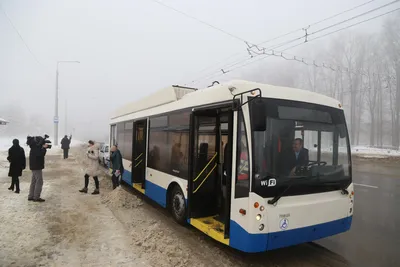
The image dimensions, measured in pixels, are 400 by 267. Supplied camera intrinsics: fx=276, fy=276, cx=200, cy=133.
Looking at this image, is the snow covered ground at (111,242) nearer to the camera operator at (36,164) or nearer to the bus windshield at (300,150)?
the camera operator at (36,164)

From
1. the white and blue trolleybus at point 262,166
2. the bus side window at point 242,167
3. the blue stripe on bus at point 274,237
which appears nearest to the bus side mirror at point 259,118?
the white and blue trolleybus at point 262,166

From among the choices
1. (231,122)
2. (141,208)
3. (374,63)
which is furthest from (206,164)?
(374,63)

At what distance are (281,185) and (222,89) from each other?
1887mm

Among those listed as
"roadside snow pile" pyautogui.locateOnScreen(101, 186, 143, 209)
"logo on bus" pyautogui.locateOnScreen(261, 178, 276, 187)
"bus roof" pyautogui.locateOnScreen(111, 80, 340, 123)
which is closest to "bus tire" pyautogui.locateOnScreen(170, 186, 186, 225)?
"roadside snow pile" pyautogui.locateOnScreen(101, 186, 143, 209)

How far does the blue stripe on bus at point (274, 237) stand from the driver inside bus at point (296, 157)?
0.90 metres

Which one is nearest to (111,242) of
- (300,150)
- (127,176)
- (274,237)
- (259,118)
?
(274,237)

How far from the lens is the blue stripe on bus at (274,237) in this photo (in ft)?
12.7

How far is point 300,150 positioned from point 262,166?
2.70 feet

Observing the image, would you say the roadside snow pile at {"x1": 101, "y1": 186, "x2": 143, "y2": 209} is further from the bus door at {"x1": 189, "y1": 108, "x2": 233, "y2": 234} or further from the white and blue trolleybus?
the bus door at {"x1": 189, "y1": 108, "x2": 233, "y2": 234}

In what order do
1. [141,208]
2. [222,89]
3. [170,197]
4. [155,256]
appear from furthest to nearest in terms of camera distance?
[141,208] → [170,197] → [222,89] → [155,256]

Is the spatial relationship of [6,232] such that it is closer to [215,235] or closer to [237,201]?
[215,235]

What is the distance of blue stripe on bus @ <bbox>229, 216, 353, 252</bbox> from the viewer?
152 inches

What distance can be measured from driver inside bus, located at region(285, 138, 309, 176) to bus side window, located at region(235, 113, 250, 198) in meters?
0.64

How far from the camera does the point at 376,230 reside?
610cm
